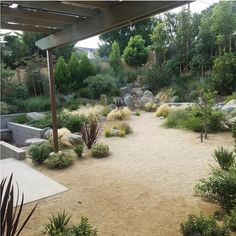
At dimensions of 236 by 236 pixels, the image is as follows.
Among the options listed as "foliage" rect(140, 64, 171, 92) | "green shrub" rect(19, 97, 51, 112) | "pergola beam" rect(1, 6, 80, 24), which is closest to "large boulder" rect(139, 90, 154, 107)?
"foliage" rect(140, 64, 171, 92)

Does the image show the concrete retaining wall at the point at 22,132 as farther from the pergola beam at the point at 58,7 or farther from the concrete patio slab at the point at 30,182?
the pergola beam at the point at 58,7

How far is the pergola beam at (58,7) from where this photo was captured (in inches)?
128

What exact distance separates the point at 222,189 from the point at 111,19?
2.42 metres

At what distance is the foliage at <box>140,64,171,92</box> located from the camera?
14734 mm

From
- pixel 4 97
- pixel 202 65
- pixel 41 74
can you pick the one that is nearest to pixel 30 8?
pixel 4 97

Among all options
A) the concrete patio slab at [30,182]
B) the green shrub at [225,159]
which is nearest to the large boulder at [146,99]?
the concrete patio slab at [30,182]

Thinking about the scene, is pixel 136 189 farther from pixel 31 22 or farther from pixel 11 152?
pixel 11 152

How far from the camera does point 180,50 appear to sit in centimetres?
1566

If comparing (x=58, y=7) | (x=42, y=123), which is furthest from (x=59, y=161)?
(x=42, y=123)

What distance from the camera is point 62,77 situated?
43.8 feet

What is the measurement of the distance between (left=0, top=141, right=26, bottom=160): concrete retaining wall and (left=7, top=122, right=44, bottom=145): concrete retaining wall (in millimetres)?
1710

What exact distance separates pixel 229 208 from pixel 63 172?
107 inches

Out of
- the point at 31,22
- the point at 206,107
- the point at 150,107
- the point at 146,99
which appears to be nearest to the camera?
the point at 31,22

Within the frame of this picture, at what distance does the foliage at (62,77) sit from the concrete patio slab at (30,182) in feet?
27.6
